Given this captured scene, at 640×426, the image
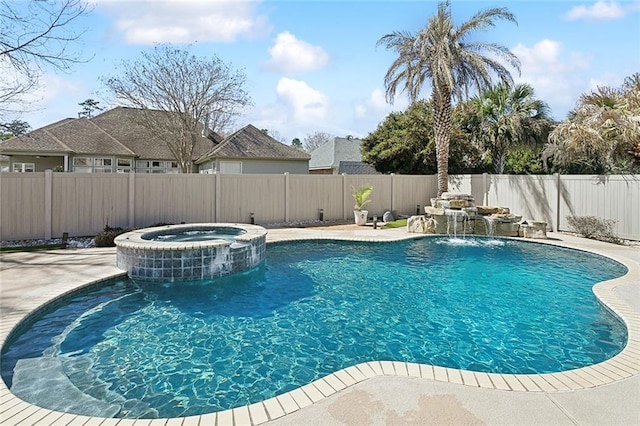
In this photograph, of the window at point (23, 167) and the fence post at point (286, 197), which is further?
the window at point (23, 167)

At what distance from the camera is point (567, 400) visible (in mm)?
3125

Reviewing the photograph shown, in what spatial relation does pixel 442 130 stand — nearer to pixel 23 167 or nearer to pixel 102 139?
pixel 102 139

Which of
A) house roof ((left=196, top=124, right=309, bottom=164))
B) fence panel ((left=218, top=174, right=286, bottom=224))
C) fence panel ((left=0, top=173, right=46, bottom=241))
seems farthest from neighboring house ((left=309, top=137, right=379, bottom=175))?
fence panel ((left=0, top=173, right=46, bottom=241))

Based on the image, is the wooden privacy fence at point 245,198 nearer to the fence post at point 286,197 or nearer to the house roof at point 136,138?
the fence post at point 286,197

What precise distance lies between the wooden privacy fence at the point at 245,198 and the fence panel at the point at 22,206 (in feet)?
0.07

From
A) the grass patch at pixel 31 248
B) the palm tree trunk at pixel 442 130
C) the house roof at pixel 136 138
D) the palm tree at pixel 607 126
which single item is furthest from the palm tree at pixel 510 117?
the grass patch at pixel 31 248

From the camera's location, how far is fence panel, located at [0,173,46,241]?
1058 cm

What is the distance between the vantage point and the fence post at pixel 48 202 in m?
11.0

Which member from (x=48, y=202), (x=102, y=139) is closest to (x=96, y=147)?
(x=102, y=139)

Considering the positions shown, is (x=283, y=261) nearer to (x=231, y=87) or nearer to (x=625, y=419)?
(x=625, y=419)

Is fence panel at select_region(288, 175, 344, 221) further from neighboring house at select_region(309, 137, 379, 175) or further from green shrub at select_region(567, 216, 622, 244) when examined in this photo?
neighboring house at select_region(309, 137, 379, 175)

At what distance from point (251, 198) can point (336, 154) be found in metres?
17.5

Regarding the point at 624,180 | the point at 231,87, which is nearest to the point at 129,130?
the point at 231,87

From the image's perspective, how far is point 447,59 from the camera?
15.0 meters
